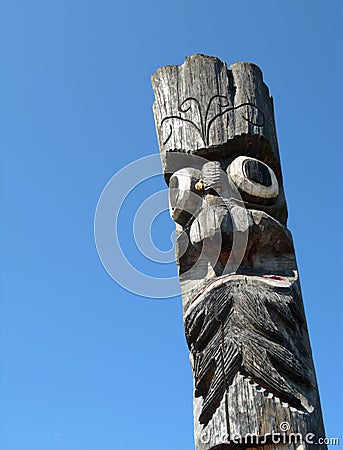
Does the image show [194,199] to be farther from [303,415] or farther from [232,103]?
[303,415]

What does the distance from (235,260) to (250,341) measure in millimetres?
685

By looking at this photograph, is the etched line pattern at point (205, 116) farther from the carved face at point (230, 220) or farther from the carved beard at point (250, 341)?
the carved beard at point (250, 341)

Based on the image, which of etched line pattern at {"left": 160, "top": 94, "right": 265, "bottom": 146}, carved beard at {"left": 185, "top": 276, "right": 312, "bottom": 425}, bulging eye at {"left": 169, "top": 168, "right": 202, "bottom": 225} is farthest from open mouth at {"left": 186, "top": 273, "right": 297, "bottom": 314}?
etched line pattern at {"left": 160, "top": 94, "right": 265, "bottom": 146}

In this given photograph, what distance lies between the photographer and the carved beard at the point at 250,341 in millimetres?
3447

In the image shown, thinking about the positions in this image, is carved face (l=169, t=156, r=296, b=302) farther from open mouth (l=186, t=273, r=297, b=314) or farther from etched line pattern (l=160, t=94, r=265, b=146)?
etched line pattern (l=160, t=94, r=265, b=146)

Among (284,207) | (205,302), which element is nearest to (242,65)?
(284,207)

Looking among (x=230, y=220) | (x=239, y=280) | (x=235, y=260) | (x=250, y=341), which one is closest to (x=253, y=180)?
(x=230, y=220)

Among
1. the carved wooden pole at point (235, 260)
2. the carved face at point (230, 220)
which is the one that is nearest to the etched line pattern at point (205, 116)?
the carved wooden pole at point (235, 260)

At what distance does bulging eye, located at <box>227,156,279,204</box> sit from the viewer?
439 centimetres

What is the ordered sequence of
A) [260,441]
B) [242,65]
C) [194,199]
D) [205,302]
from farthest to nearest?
[242,65], [194,199], [205,302], [260,441]

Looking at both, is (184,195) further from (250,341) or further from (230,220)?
(250,341)

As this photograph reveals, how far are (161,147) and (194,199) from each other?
65cm

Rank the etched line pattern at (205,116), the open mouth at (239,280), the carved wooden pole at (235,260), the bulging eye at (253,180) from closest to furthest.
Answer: the carved wooden pole at (235,260) → the open mouth at (239,280) → the bulging eye at (253,180) → the etched line pattern at (205,116)

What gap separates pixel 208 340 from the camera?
12.1ft
